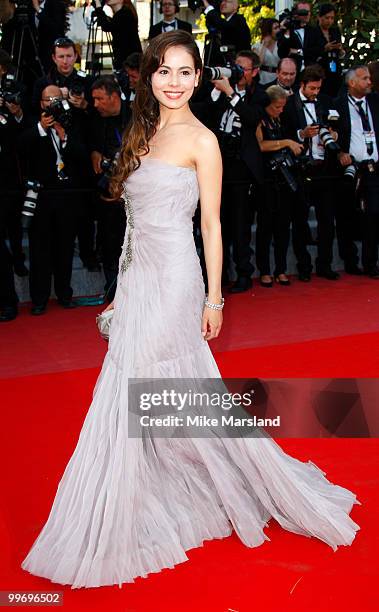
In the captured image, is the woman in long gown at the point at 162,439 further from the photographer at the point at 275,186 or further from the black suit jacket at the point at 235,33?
the black suit jacket at the point at 235,33

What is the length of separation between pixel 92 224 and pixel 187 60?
179 inches

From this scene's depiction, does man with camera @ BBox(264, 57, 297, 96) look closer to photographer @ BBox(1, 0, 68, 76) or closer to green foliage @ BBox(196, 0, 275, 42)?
photographer @ BBox(1, 0, 68, 76)

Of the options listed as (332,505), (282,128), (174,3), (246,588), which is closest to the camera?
(246,588)

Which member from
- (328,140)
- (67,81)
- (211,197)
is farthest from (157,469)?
(328,140)

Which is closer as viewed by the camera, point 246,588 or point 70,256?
point 246,588

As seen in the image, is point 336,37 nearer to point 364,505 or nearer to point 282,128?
point 282,128

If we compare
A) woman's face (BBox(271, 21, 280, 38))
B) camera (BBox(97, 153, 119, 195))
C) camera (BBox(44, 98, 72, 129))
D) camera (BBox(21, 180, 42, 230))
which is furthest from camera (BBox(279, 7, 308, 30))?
camera (BBox(21, 180, 42, 230))

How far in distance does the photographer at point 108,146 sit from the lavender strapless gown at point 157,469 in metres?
3.91

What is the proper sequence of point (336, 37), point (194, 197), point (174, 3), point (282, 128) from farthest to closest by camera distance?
1. point (336, 37)
2. point (174, 3)
3. point (282, 128)
4. point (194, 197)

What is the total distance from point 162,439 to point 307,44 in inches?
274

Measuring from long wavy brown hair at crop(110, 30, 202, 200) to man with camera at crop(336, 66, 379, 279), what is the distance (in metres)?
4.92

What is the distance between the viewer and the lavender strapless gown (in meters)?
2.98

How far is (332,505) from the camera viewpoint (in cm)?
329

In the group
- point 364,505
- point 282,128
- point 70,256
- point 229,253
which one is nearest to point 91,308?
point 70,256
